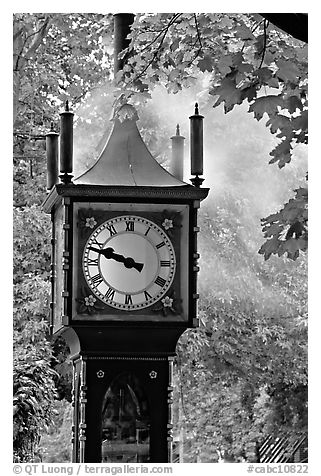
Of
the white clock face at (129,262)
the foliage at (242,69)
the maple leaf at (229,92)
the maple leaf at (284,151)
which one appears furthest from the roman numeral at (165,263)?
the maple leaf at (229,92)

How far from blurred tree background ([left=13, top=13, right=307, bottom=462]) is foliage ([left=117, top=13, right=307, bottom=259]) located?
7.89 feet

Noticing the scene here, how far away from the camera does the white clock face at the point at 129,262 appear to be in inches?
170

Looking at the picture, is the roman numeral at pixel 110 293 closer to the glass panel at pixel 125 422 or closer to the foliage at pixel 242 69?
the glass panel at pixel 125 422

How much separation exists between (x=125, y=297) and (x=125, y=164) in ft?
1.53

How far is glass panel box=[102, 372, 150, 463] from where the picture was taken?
4309 millimetres

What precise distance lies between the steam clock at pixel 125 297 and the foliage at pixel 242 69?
17.0 inches

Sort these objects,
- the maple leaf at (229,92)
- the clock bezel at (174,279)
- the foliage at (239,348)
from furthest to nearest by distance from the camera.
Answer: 1. the foliage at (239,348)
2. the clock bezel at (174,279)
3. the maple leaf at (229,92)

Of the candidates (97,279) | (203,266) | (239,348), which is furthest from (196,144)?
(239,348)

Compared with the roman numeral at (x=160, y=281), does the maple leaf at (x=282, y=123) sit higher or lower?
higher

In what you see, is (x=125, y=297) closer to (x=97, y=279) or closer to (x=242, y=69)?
(x=97, y=279)

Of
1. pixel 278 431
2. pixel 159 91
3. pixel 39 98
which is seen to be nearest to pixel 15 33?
pixel 39 98
